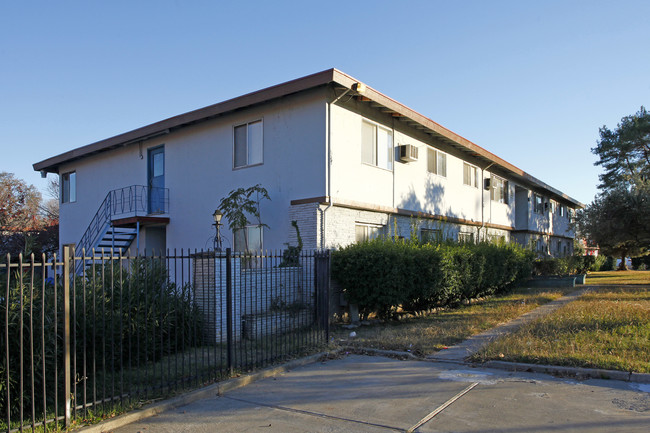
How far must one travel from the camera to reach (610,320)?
1049cm

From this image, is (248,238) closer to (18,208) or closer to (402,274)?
(402,274)

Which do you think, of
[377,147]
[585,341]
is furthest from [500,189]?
[585,341]

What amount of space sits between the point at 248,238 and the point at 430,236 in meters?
6.00

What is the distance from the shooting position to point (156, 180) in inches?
670

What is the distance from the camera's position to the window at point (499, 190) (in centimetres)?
2248

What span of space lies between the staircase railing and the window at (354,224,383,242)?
6571mm

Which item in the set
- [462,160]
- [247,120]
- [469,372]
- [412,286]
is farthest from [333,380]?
[462,160]

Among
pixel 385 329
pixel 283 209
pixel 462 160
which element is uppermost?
pixel 462 160

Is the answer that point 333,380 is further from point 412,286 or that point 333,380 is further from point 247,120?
point 247,120

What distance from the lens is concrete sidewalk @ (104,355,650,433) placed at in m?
5.02

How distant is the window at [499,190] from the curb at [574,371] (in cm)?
1578

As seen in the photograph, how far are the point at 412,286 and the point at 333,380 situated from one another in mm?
5300

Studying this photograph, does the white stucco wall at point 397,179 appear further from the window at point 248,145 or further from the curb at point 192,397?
the curb at point 192,397

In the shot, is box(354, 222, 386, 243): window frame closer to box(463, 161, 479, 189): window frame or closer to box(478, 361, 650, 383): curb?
box(478, 361, 650, 383): curb
